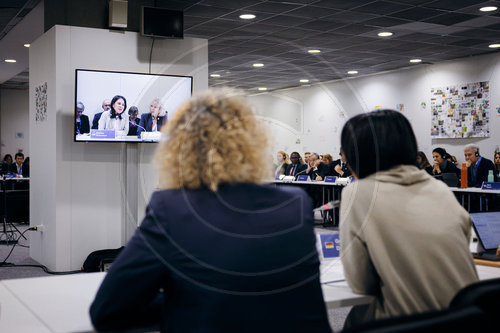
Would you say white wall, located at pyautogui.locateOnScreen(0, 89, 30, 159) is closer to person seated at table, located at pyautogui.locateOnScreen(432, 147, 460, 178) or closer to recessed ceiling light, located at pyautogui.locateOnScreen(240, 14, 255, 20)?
recessed ceiling light, located at pyautogui.locateOnScreen(240, 14, 255, 20)

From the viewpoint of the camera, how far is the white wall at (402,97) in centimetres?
923

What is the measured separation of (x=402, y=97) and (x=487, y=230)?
28.6 feet

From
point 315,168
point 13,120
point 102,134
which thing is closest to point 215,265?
point 102,134

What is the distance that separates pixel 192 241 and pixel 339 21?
631cm

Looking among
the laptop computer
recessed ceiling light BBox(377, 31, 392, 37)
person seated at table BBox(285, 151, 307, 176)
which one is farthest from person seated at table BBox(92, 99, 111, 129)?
person seated at table BBox(285, 151, 307, 176)

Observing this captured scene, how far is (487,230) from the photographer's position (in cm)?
243

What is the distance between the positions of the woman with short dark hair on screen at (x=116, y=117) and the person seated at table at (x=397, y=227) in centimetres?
365

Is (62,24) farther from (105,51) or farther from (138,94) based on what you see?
(138,94)

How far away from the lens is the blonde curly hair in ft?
3.91

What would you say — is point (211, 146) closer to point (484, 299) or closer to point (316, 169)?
point (484, 299)

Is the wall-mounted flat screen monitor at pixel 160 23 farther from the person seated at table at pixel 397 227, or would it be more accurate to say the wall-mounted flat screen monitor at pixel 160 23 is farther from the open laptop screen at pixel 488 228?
the person seated at table at pixel 397 227

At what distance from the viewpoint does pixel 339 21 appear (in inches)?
274

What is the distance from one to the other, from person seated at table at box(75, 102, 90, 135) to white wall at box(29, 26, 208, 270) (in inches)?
8.0

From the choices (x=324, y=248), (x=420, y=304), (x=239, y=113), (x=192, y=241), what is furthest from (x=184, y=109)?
(x=324, y=248)
